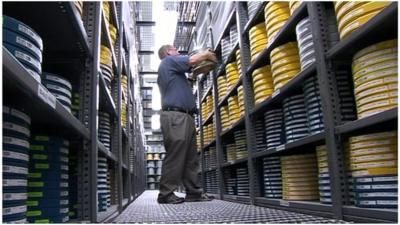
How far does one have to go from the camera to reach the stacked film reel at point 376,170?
1829mm

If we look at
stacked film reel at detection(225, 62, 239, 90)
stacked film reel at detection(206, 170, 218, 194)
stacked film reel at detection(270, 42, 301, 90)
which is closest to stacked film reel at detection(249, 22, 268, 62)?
stacked film reel at detection(270, 42, 301, 90)

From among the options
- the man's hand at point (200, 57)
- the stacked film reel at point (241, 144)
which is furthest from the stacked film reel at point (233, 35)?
the stacked film reel at point (241, 144)

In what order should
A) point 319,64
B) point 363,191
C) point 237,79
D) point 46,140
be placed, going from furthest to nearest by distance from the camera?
1. point 237,79
2. point 319,64
3. point 363,191
4. point 46,140

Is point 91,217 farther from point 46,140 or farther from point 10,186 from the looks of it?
point 10,186

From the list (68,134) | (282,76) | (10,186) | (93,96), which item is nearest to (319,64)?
(282,76)

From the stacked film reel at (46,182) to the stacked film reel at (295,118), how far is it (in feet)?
5.43

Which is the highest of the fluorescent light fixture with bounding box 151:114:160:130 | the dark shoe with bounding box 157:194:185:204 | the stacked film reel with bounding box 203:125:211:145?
the fluorescent light fixture with bounding box 151:114:160:130

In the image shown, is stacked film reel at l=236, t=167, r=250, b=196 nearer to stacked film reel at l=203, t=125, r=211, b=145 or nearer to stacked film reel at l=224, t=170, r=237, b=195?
stacked film reel at l=224, t=170, r=237, b=195

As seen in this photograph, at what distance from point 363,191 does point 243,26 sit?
248 cm

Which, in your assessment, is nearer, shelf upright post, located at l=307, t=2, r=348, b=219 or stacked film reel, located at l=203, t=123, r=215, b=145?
shelf upright post, located at l=307, t=2, r=348, b=219

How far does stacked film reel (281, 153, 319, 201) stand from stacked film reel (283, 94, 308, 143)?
0.18 meters

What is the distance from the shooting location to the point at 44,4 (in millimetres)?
1657

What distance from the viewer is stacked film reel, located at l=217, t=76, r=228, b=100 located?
4977mm

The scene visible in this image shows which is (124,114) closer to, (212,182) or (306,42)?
(212,182)
